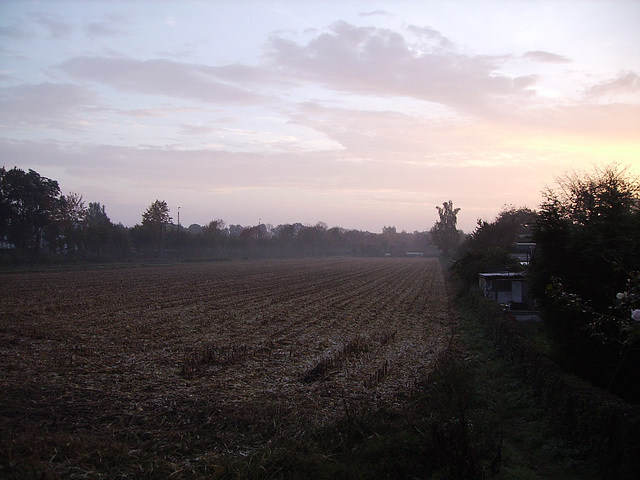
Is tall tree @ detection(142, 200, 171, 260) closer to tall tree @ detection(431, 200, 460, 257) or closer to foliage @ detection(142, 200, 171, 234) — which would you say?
foliage @ detection(142, 200, 171, 234)

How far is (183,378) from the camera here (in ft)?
33.8

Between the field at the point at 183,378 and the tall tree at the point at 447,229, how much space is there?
3211 inches

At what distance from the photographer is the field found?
6.28 meters

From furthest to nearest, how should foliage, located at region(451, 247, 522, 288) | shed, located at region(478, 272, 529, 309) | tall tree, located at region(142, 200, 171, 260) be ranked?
1. tall tree, located at region(142, 200, 171, 260)
2. foliage, located at region(451, 247, 522, 288)
3. shed, located at region(478, 272, 529, 309)

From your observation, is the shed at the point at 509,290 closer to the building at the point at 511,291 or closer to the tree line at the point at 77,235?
the building at the point at 511,291

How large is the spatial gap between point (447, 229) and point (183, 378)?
320ft

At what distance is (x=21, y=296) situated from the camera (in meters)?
25.0

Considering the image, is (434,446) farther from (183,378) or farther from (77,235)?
(77,235)

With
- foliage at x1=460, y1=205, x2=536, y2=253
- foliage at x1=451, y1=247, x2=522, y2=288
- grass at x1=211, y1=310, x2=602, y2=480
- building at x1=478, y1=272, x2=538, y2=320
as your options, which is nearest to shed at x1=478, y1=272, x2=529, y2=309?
building at x1=478, y1=272, x2=538, y2=320

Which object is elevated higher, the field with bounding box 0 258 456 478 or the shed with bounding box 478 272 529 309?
the shed with bounding box 478 272 529 309

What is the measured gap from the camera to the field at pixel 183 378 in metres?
6.28

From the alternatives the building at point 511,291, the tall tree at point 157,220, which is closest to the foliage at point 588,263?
the building at point 511,291

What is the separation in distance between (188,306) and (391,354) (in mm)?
12946

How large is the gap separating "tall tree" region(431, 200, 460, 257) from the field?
268 ft
